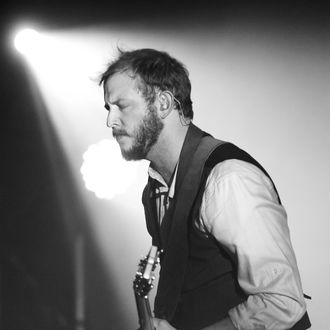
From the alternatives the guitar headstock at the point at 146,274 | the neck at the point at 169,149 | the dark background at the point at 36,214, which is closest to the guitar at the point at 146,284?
the guitar headstock at the point at 146,274

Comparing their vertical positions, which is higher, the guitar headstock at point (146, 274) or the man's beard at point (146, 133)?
the man's beard at point (146, 133)

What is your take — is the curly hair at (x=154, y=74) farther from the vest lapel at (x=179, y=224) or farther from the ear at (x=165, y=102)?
the vest lapel at (x=179, y=224)

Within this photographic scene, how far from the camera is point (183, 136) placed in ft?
6.08

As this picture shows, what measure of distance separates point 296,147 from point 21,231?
7.64 ft

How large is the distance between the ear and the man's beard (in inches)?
1.7

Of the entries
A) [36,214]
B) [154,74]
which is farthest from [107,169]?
[154,74]

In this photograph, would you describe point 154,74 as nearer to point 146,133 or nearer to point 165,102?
point 165,102

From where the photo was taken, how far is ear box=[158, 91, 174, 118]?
187 centimetres

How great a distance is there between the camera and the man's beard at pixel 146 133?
71.1 inches

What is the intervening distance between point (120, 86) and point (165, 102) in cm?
21

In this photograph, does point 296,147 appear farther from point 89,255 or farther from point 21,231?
point 21,231

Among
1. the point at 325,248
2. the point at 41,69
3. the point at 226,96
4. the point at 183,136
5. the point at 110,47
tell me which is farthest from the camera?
the point at 41,69

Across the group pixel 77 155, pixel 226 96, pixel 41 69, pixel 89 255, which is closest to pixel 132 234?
pixel 89 255

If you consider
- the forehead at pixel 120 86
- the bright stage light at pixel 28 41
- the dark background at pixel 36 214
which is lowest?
the dark background at pixel 36 214
